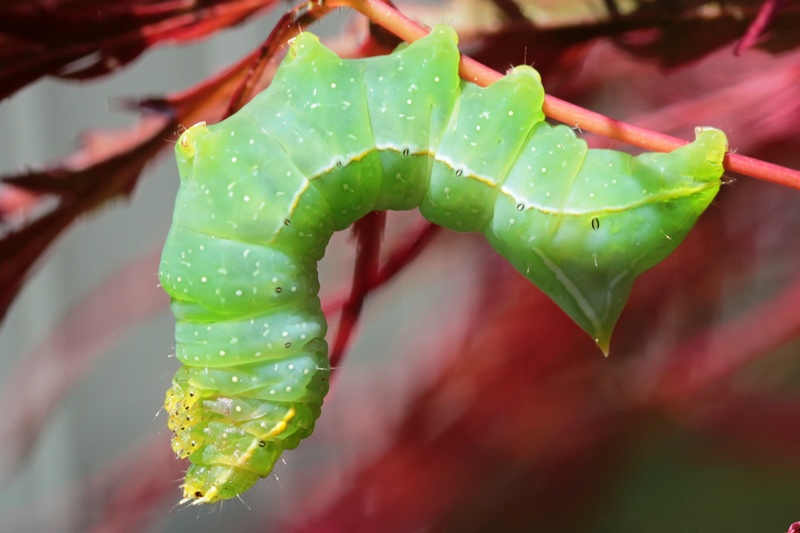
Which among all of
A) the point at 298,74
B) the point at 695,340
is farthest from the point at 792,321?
the point at 298,74

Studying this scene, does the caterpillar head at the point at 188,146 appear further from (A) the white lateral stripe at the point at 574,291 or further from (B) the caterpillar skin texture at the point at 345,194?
(A) the white lateral stripe at the point at 574,291

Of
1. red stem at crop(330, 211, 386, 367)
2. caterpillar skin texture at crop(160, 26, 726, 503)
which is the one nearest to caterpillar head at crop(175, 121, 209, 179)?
caterpillar skin texture at crop(160, 26, 726, 503)

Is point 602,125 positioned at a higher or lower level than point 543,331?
higher

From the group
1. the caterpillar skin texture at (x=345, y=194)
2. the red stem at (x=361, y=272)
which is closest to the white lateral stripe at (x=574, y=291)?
the caterpillar skin texture at (x=345, y=194)

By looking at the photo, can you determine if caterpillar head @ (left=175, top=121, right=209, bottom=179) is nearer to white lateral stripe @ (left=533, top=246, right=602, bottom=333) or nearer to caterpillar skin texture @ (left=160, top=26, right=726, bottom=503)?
caterpillar skin texture @ (left=160, top=26, right=726, bottom=503)

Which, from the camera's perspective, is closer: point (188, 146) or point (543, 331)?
point (188, 146)

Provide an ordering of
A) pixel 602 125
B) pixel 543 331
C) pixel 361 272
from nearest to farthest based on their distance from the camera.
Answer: pixel 602 125, pixel 361 272, pixel 543 331

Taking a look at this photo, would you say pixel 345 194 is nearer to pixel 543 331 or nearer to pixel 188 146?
pixel 188 146

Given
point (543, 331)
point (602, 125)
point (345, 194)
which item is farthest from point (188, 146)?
point (543, 331)
